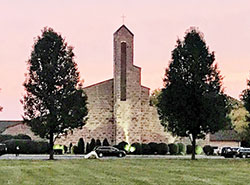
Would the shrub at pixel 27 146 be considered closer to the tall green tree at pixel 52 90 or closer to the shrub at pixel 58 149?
the shrub at pixel 58 149

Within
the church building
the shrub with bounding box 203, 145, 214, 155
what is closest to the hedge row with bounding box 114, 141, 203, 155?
the church building

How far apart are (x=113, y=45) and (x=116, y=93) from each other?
18.6 feet

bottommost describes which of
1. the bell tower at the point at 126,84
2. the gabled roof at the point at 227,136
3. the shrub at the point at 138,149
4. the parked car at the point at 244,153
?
the parked car at the point at 244,153

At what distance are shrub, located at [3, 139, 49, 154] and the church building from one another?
227 inches

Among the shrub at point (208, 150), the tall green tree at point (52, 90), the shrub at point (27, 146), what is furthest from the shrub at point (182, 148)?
the tall green tree at point (52, 90)

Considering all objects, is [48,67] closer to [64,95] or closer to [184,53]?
[64,95]

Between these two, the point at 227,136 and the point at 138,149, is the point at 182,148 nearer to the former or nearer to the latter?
the point at 138,149

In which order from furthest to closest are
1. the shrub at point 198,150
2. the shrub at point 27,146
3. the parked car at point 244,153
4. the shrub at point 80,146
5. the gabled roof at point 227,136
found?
the gabled roof at point 227,136
the shrub at point 198,150
the shrub at point 80,146
the shrub at point 27,146
the parked car at point 244,153

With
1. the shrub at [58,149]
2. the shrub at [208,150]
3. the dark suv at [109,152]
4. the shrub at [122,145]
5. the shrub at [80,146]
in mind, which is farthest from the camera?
the shrub at [208,150]

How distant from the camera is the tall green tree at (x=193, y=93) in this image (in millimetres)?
45719

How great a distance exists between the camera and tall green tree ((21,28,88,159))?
46.1 metres

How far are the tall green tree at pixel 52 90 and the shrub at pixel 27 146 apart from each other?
47.8 ft

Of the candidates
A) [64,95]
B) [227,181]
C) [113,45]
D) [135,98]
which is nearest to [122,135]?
[135,98]

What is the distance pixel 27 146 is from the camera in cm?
6081
